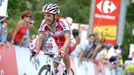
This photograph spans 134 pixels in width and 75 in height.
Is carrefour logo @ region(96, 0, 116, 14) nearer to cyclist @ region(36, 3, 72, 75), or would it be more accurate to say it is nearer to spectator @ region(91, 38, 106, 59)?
spectator @ region(91, 38, 106, 59)

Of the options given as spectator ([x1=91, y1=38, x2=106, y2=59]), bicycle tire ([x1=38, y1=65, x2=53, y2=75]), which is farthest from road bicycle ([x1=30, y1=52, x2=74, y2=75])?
spectator ([x1=91, y1=38, x2=106, y2=59])

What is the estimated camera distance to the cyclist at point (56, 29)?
13.2 meters

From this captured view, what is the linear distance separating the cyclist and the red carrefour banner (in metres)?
16.9

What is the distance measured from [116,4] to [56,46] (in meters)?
17.3

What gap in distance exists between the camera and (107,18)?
31234mm

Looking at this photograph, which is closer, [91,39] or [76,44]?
[76,44]

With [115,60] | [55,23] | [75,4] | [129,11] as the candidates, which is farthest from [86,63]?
[129,11]

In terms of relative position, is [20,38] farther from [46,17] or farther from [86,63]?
[86,63]

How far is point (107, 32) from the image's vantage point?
31047mm

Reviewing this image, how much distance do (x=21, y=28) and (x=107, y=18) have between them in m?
16.5

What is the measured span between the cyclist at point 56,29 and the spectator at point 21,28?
1007 millimetres

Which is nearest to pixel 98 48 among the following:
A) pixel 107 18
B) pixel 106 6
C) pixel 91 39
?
pixel 91 39

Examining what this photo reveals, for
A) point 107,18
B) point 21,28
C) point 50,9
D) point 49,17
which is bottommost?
point 107,18

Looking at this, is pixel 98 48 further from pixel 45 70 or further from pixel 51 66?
pixel 51 66
